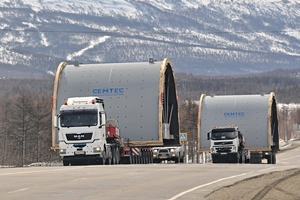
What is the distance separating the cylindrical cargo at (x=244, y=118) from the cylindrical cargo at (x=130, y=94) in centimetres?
1472

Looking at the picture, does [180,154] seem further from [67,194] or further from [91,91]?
[67,194]

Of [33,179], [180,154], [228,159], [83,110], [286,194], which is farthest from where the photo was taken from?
[228,159]

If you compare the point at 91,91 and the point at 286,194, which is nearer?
the point at 286,194

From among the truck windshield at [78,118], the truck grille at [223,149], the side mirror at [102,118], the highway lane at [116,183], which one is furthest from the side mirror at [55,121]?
the truck grille at [223,149]

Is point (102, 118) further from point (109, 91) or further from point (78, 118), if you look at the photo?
point (109, 91)

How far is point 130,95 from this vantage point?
57469 mm

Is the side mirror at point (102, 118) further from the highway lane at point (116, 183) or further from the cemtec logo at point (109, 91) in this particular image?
the highway lane at point (116, 183)

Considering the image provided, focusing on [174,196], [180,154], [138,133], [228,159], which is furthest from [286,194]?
[228,159]

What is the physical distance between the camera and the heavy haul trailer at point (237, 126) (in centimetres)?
6931

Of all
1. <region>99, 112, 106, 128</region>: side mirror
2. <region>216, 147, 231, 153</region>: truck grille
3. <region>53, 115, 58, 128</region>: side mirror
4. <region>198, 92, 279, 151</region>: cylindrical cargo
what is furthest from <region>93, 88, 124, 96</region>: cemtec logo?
<region>198, 92, 279, 151</region>: cylindrical cargo

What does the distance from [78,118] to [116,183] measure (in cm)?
1957

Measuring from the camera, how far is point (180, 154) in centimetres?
6250

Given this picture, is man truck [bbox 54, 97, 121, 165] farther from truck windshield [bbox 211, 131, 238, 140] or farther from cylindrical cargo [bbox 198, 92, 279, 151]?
cylindrical cargo [bbox 198, 92, 279, 151]

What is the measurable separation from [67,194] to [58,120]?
2398 cm
